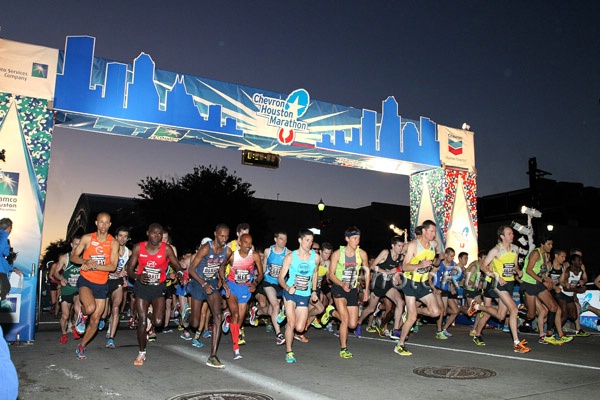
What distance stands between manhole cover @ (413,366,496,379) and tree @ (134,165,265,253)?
29.0 m

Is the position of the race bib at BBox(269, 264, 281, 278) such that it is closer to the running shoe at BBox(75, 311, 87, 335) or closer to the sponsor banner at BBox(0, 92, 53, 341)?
the running shoe at BBox(75, 311, 87, 335)

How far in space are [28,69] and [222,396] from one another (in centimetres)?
852

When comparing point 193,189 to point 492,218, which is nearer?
point 193,189

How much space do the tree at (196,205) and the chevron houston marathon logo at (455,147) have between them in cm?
2151

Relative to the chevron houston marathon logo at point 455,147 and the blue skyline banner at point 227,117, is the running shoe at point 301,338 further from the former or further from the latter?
the chevron houston marathon logo at point 455,147

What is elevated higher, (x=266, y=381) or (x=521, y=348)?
(x=521, y=348)

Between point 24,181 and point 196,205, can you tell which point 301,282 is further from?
point 196,205

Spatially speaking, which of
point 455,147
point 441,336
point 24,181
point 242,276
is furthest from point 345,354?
point 455,147

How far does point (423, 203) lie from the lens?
53.1 feet

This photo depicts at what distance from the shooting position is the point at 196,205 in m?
35.8

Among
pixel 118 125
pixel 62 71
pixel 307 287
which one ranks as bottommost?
pixel 307 287

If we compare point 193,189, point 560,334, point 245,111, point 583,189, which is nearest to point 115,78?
point 245,111

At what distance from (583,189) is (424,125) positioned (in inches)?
1560

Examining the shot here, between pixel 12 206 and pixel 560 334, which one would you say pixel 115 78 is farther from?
pixel 560 334
